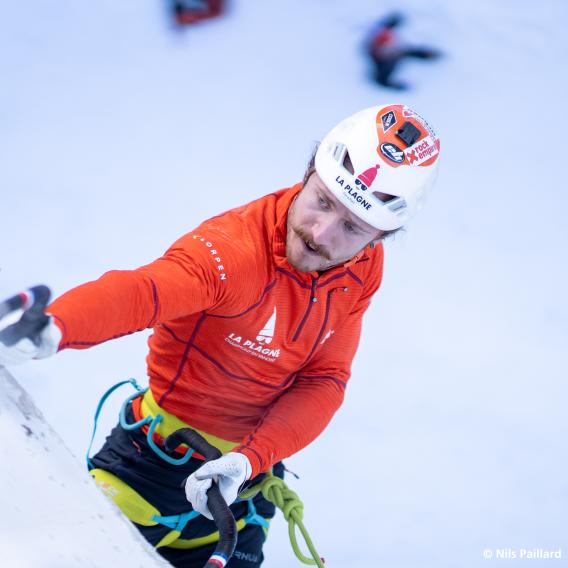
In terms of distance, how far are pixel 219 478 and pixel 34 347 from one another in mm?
754

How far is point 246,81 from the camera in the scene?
530cm

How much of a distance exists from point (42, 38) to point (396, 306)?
2.44m

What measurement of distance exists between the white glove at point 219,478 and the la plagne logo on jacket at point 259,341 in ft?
0.87

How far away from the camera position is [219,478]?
2146 millimetres

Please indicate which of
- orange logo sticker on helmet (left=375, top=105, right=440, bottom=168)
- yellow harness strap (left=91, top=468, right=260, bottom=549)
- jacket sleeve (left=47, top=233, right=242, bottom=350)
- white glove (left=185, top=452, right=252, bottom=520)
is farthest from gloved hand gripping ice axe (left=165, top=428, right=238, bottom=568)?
orange logo sticker on helmet (left=375, top=105, right=440, bottom=168)

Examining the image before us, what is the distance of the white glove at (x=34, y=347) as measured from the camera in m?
1.52

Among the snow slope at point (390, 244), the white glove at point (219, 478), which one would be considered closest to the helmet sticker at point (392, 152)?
the white glove at point (219, 478)

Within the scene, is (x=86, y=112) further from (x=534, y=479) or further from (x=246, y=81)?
(x=534, y=479)

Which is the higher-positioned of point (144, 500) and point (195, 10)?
point (195, 10)

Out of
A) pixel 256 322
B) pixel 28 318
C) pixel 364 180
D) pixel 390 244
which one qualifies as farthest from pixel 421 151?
pixel 390 244

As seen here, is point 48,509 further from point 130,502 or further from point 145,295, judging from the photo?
point 130,502

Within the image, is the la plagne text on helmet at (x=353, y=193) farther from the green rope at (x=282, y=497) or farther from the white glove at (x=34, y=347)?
the white glove at (x=34, y=347)

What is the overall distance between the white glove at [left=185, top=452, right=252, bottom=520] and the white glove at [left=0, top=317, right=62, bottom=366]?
0.65 m

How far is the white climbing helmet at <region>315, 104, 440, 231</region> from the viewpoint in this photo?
2.22 metres
